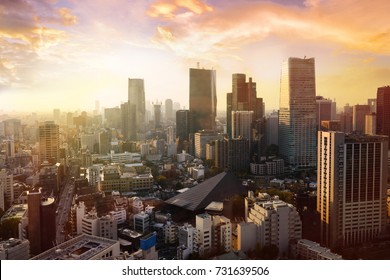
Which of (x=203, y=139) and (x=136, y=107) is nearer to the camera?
(x=136, y=107)

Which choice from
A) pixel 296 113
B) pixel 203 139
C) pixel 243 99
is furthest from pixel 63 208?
pixel 296 113

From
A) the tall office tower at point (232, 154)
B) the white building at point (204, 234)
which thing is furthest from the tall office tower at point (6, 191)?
the tall office tower at point (232, 154)

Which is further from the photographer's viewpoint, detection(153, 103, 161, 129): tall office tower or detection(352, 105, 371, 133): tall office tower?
detection(153, 103, 161, 129): tall office tower

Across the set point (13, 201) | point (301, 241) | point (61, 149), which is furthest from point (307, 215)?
point (61, 149)

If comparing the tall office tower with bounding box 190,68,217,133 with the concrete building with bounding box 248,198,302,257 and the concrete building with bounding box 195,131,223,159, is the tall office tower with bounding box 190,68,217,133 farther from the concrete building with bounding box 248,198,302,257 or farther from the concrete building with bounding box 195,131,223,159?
the concrete building with bounding box 248,198,302,257

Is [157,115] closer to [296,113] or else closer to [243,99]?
[243,99]

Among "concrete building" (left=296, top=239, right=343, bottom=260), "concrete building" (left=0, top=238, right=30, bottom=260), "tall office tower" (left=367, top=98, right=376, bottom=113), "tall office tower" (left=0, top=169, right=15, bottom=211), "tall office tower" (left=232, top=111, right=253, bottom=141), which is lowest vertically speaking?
"concrete building" (left=296, top=239, right=343, bottom=260)

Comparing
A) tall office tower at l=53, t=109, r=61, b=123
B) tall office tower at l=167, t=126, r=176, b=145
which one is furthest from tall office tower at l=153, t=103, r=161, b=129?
tall office tower at l=53, t=109, r=61, b=123

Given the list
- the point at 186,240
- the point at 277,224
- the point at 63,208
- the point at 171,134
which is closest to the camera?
the point at 186,240
